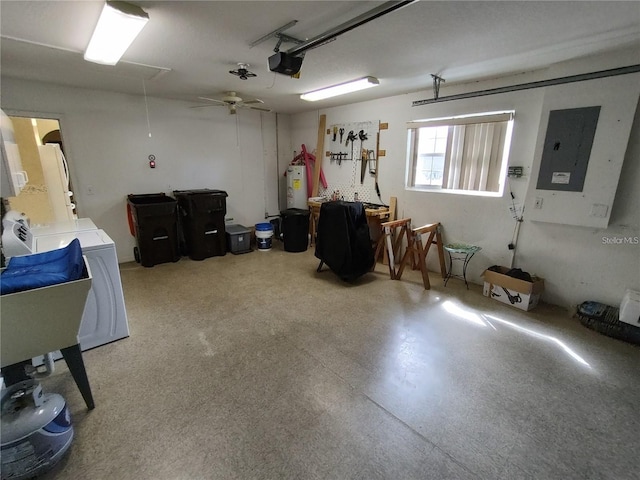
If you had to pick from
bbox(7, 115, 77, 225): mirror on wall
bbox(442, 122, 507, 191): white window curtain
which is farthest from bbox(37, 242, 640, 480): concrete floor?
bbox(7, 115, 77, 225): mirror on wall

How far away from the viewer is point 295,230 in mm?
4840

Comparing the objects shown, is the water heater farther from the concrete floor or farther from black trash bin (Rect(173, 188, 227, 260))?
the concrete floor

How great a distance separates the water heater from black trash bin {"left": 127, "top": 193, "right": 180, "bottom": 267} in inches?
81.3

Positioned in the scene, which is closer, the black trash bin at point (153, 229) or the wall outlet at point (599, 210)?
the wall outlet at point (599, 210)

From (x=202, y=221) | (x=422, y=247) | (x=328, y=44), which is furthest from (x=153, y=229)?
(x=422, y=247)

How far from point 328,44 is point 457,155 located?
3047 millimetres

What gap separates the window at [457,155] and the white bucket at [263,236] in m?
2.46

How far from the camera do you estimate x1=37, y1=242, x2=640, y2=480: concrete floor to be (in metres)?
1.46

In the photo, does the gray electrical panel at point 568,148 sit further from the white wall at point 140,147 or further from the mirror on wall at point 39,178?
the mirror on wall at point 39,178

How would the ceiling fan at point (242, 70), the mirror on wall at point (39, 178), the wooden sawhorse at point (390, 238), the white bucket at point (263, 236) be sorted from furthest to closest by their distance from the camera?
the white bucket at point (263, 236) → the mirror on wall at point (39, 178) → the wooden sawhorse at point (390, 238) → the ceiling fan at point (242, 70)

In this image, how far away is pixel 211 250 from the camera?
15.0ft

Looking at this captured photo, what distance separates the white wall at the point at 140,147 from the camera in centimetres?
372

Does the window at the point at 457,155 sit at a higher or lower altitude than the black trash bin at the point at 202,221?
higher

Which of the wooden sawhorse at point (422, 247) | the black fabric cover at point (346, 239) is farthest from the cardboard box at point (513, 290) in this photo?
the black fabric cover at point (346, 239)
